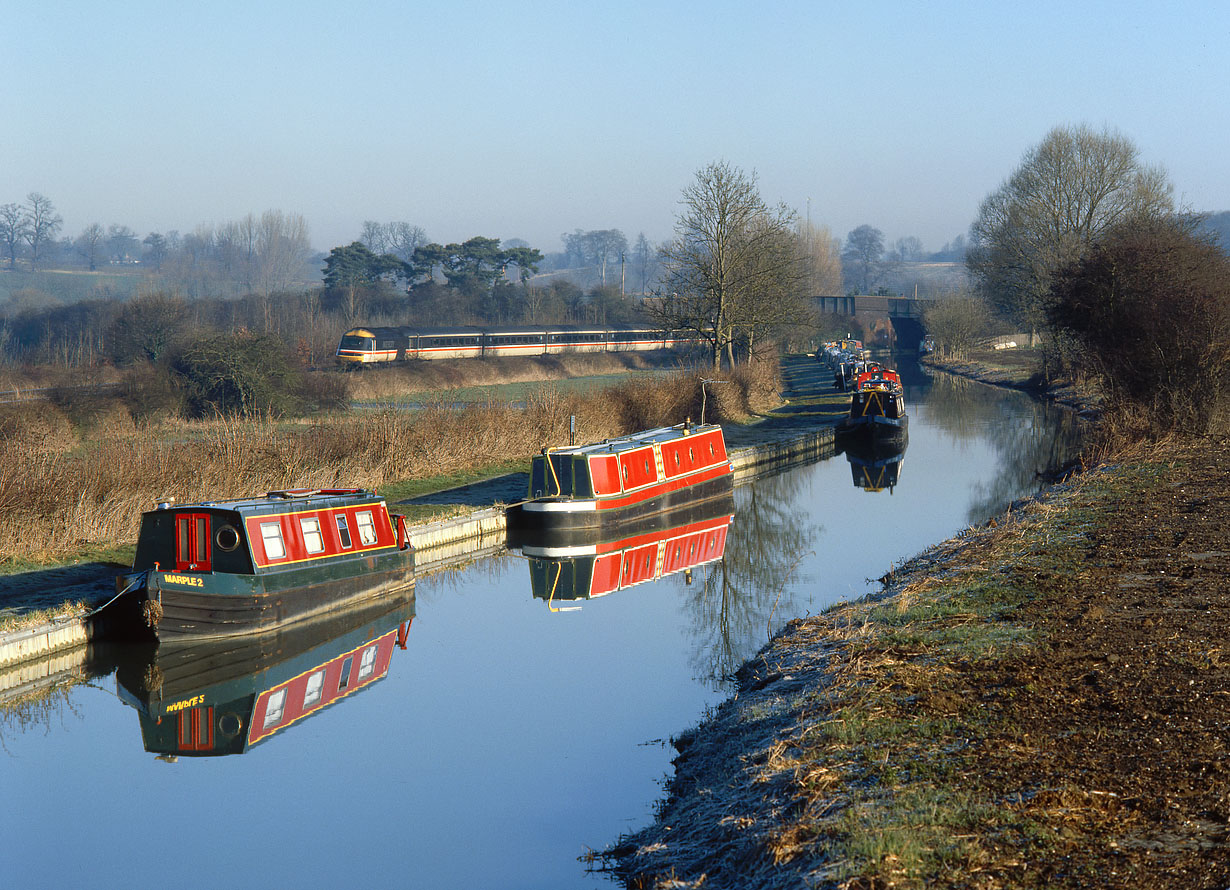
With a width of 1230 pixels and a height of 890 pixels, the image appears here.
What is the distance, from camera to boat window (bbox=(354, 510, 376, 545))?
603 inches

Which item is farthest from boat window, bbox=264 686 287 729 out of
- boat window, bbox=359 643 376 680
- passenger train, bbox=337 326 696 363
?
passenger train, bbox=337 326 696 363

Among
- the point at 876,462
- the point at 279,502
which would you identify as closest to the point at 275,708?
the point at 279,502

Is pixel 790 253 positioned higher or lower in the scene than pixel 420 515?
higher

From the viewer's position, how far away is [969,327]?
237ft

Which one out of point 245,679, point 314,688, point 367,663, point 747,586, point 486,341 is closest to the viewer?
point 314,688

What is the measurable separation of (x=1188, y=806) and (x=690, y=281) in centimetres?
3867

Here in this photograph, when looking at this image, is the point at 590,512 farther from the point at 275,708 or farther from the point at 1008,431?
the point at 1008,431

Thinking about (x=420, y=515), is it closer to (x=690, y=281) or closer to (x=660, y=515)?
(x=660, y=515)

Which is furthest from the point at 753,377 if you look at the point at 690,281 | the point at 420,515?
the point at 420,515

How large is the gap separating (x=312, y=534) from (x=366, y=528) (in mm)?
1075

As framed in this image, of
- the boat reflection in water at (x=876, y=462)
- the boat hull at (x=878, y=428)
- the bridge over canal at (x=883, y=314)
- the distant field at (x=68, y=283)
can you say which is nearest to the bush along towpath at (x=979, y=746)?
the boat reflection in water at (x=876, y=462)

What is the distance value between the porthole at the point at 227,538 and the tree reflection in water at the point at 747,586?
5742mm

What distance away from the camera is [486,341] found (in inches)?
2530

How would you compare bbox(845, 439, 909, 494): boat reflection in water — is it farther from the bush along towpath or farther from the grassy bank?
the bush along towpath
